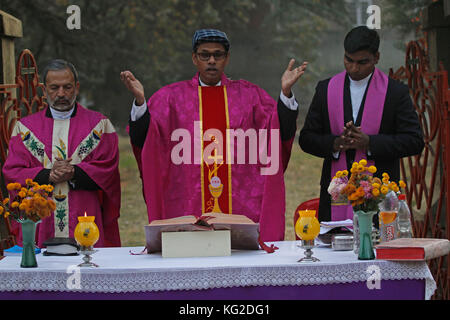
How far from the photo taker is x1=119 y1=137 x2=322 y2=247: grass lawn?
1171cm

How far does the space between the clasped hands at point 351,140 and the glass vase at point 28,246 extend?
184cm

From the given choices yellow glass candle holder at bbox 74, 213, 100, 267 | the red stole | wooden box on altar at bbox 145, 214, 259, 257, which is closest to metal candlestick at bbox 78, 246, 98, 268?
yellow glass candle holder at bbox 74, 213, 100, 267

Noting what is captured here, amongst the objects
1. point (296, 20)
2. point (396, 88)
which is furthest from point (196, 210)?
point (296, 20)

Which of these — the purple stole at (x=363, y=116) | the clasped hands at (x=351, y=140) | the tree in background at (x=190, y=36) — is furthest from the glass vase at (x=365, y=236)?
the tree in background at (x=190, y=36)

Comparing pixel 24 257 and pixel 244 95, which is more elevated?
pixel 244 95

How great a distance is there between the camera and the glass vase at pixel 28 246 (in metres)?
3.83

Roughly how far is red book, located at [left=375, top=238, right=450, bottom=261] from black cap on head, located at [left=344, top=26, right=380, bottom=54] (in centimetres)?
139

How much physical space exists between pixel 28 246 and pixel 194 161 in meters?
1.53

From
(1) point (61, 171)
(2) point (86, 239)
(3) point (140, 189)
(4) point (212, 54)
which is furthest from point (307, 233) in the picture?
(3) point (140, 189)

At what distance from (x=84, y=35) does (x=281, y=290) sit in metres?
9.62

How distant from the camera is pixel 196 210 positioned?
16.8ft

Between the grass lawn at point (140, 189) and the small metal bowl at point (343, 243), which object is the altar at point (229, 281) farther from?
the grass lawn at point (140, 189)
